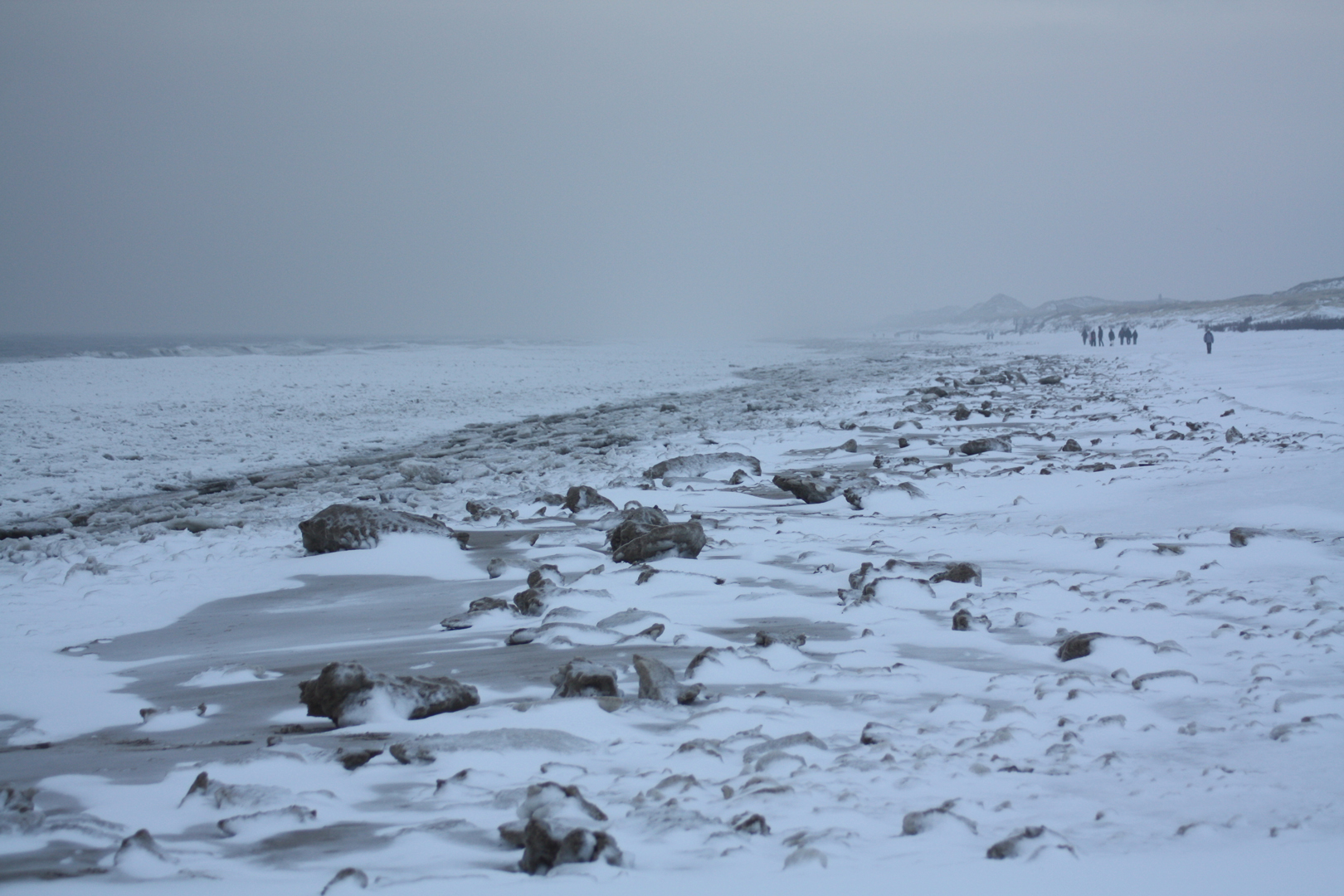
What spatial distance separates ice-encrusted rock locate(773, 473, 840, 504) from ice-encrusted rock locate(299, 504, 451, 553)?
2741mm

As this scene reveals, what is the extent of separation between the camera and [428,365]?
31.3 m

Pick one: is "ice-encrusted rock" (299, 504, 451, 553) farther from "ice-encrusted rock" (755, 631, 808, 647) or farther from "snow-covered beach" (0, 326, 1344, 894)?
"ice-encrusted rock" (755, 631, 808, 647)

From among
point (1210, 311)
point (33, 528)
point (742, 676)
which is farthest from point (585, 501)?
point (1210, 311)

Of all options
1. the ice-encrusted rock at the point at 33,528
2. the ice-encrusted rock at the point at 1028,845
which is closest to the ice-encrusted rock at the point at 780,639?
the ice-encrusted rock at the point at 1028,845

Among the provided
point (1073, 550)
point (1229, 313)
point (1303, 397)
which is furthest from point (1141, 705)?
point (1229, 313)

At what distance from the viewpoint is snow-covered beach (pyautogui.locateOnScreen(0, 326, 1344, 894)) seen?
2.03m

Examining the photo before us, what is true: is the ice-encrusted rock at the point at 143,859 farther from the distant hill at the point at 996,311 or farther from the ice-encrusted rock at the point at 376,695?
the distant hill at the point at 996,311

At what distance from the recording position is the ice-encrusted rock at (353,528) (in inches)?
233

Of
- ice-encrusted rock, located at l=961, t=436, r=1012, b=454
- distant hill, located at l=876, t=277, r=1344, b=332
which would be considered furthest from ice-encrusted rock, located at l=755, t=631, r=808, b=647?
distant hill, located at l=876, t=277, r=1344, b=332

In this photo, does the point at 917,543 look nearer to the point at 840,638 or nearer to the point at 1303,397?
the point at 840,638

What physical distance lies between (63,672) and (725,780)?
117 inches

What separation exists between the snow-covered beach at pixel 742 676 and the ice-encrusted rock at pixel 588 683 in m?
0.08

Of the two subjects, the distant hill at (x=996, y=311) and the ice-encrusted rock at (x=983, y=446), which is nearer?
the ice-encrusted rock at (x=983, y=446)

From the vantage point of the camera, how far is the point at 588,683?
3.10 meters
